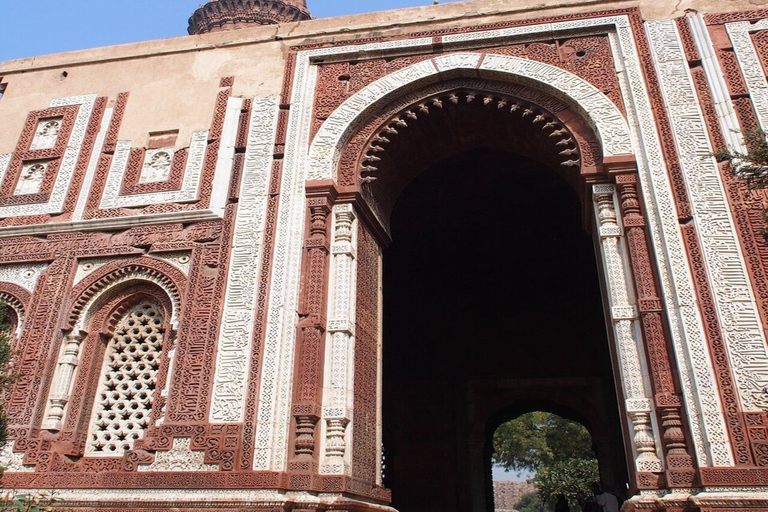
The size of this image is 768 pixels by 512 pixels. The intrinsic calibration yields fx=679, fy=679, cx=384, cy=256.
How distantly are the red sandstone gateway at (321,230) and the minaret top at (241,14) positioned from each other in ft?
38.2

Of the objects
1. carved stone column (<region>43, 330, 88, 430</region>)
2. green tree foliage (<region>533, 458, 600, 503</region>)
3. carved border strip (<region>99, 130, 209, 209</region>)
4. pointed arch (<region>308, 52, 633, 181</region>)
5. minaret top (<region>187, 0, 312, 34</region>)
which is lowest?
carved stone column (<region>43, 330, 88, 430</region>)

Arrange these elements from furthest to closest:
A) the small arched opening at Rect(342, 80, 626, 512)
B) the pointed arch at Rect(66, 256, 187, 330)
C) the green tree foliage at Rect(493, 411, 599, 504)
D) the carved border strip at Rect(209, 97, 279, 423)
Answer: the green tree foliage at Rect(493, 411, 599, 504) < the small arched opening at Rect(342, 80, 626, 512) < the pointed arch at Rect(66, 256, 187, 330) < the carved border strip at Rect(209, 97, 279, 423)

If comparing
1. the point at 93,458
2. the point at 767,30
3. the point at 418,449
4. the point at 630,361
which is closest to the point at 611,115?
the point at 767,30

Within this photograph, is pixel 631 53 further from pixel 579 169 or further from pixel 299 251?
pixel 299 251

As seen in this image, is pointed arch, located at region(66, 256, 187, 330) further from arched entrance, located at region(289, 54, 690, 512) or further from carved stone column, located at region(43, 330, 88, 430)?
arched entrance, located at region(289, 54, 690, 512)

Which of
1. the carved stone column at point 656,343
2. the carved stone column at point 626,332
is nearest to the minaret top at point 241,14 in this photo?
the carved stone column at point 626,332

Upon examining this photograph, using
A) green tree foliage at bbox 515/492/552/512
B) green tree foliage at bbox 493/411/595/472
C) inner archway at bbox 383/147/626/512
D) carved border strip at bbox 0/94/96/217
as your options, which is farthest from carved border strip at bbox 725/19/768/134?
green tree foliage at bbox 515/492/552/512

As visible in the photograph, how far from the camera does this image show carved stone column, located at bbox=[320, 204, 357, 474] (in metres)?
5.70

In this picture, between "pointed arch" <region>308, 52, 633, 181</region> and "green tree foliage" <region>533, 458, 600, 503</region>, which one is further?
"green tree foliage" <region>533, 458, 600, 503</region>

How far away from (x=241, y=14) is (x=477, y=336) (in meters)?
12.5

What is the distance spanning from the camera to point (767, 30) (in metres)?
6.94

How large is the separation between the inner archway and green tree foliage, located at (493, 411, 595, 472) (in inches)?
729

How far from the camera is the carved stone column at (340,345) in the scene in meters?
5.70

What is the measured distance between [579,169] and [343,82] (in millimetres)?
2763
